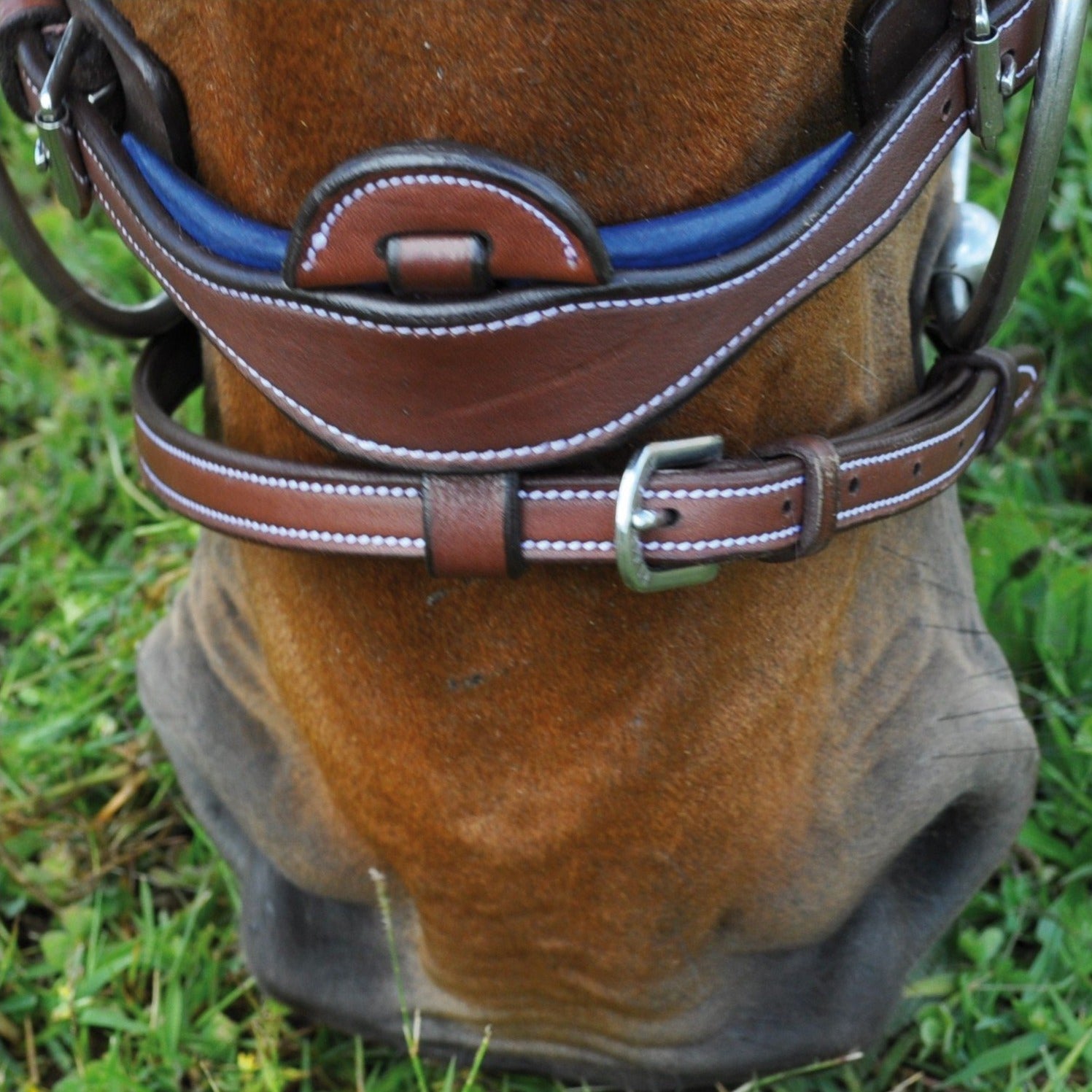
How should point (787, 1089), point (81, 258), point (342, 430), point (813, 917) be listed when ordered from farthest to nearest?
point (81, 258) → point (787, 1089) → point (813, 917) → point (342, 430)

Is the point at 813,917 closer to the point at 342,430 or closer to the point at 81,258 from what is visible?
the point at 342,430

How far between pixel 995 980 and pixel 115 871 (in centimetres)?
97

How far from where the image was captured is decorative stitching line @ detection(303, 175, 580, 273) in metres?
0.85

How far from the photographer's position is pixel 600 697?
1.07 m

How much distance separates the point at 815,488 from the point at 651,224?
0.21 meters

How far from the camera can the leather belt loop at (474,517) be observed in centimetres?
93

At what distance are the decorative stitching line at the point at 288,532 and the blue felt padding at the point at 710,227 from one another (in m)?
0.22

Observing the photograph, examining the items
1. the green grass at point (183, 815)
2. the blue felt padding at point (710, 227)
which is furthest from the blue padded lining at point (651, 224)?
the green grass at point (183, 815)

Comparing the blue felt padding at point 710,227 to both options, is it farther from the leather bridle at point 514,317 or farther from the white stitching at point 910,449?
the white stitching at point 910,449

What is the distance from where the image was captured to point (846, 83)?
95cm

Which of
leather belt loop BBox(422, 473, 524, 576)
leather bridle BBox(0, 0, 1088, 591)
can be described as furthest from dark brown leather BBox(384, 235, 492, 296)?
leather belt loop BBox(422, 473, 524, 576)

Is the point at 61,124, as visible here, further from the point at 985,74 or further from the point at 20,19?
the point at 985,74

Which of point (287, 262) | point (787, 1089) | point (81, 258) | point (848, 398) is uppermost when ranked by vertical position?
point (287, 262)

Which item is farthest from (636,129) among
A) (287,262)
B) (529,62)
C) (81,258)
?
(81,258)
